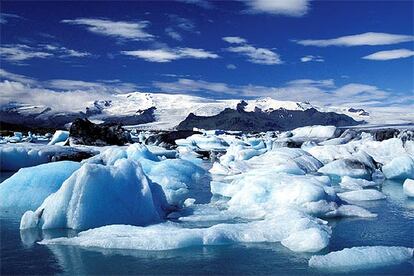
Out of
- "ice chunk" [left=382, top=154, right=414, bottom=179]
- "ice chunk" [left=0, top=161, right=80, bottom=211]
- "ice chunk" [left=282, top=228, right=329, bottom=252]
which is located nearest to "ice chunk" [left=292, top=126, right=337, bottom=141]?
"ice chunk" [left=382, top=154, right=414, bottom=179]

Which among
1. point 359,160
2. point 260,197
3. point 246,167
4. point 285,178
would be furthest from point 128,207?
→ point 359,160

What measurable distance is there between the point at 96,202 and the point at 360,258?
3855mm

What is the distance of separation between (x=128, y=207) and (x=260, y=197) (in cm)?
296

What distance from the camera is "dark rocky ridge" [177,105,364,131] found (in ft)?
458

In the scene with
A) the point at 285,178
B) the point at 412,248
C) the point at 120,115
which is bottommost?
the point at 412,248

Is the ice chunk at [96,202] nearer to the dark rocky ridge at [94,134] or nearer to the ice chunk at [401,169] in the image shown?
the ice chunk at [401,169]

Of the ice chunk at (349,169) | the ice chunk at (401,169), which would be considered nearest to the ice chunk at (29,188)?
the ice chunk at (349,169)

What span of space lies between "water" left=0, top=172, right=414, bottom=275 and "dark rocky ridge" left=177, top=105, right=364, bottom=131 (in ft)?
414

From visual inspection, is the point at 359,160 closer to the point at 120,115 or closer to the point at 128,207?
the point at 128,207

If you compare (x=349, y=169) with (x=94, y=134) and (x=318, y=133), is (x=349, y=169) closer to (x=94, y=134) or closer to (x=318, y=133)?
(x=94, y=134)

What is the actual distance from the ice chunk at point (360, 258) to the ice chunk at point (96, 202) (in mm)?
3051

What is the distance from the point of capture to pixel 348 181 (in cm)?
1395

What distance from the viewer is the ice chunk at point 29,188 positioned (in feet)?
30.3

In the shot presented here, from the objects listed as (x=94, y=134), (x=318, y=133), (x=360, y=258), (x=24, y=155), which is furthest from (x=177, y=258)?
(x=318, y=133)
